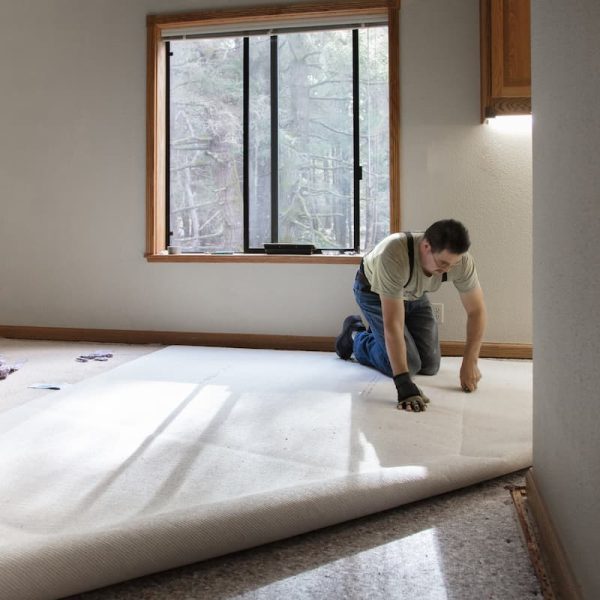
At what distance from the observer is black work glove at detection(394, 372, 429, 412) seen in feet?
7.47

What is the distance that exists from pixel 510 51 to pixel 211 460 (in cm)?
256

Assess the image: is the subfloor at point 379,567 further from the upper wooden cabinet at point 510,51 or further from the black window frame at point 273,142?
the black window frame at point 273,142

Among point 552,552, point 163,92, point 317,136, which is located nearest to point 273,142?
point 317,136

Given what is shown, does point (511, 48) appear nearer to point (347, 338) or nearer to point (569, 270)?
point (347, 338)

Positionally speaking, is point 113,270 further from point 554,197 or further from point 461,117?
point 554,197

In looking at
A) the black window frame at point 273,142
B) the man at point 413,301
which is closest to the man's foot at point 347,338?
the man at point 413,301

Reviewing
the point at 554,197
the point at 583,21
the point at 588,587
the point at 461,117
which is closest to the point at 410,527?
the point at 588,587

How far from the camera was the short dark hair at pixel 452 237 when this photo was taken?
2176 mm

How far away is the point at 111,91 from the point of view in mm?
3947

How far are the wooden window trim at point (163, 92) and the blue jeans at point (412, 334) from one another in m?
0.69

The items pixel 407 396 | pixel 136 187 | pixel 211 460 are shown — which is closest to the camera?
pixel 211 460

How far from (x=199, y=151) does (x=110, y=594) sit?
3200 mm

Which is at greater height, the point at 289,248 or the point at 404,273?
the point at 289,248

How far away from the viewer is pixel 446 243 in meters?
2.19
